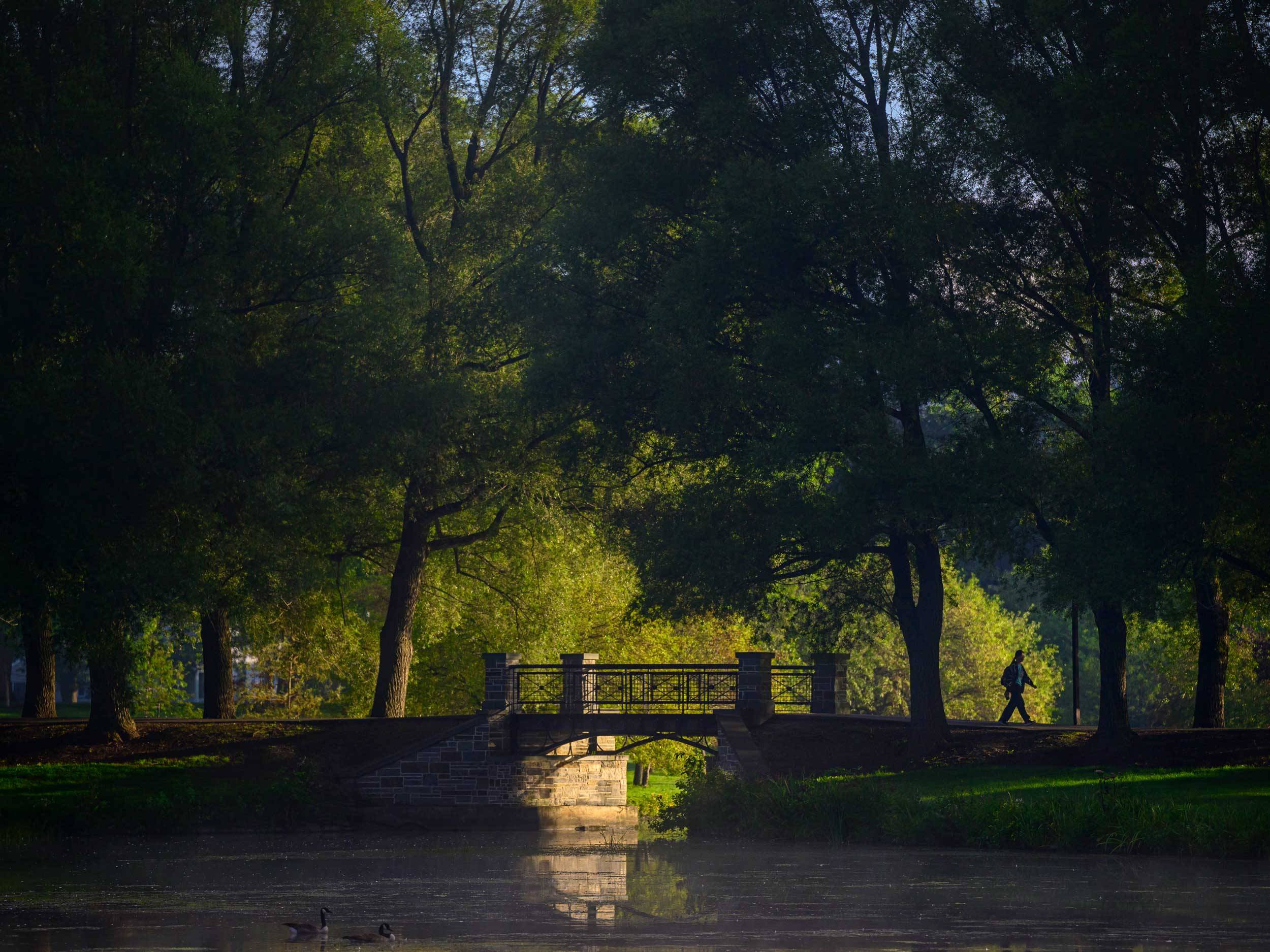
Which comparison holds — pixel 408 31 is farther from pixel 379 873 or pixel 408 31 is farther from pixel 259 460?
pixel 379 873

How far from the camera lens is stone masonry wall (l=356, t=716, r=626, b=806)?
34.4 m

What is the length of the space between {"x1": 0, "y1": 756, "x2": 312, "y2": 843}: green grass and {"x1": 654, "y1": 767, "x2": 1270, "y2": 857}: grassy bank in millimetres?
9083

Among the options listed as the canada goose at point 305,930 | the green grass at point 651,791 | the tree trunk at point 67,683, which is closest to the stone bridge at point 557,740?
the green grass at point 651,791

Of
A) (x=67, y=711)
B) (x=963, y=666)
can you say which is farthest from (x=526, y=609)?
(x=963, y=666)

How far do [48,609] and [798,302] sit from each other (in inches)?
641

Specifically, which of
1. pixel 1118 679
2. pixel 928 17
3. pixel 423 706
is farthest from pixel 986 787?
pixel 423 706

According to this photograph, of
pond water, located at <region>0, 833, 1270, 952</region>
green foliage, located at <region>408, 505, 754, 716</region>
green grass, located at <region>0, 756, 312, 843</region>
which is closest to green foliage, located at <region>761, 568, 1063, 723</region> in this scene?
green foliage, located at <region>408, 505, 754, 716</region>

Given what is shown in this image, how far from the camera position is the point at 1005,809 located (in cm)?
2470

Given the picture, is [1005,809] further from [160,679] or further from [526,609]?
[160,679]

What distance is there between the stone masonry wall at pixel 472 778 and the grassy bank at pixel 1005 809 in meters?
7.13

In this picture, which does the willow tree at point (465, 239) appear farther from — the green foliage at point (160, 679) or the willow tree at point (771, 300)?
the green foliage at point (160, 679)

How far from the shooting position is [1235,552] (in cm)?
2647

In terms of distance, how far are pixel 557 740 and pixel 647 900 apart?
16969mm

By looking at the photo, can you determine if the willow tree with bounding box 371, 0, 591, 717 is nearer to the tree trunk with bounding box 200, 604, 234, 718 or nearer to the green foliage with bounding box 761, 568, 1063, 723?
the tree trunk with bounding box 200, 604, 234, 718
